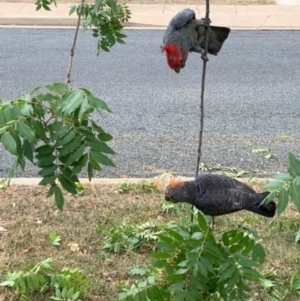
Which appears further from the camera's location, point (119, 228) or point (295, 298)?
point (119, 228)

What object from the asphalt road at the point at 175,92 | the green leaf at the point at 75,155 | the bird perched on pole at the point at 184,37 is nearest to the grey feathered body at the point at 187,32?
the bird perched on pole at the point at 184,37

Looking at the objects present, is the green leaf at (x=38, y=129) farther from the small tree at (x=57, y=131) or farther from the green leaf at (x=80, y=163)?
the green leaf at (x=80, y=163)

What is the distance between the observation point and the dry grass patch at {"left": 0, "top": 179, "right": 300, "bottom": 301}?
3.50 metres

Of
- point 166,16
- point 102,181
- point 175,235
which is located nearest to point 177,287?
point 175,235

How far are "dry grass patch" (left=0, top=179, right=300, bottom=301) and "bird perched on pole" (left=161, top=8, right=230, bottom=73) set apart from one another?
1.53 metres

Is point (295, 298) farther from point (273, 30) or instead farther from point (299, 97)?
point (273, 30)

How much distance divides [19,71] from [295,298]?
20.0 feet

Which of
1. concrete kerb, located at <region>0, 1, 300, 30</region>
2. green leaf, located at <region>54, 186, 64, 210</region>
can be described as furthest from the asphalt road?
green leaf, located at <region>54, 186, 64, 210</region>

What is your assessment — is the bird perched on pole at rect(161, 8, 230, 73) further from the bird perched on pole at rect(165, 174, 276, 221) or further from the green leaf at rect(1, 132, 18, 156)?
the green leaf at rect(1, 132, 18, 156)

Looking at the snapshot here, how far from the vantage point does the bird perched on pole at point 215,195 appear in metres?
1.97

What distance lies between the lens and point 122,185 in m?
4.54

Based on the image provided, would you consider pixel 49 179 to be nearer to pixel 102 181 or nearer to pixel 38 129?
pixel 38 129

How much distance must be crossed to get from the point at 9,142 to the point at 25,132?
0.20 feet

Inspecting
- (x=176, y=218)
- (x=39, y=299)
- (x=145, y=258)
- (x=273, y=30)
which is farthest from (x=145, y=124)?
(x=273, y=30)
